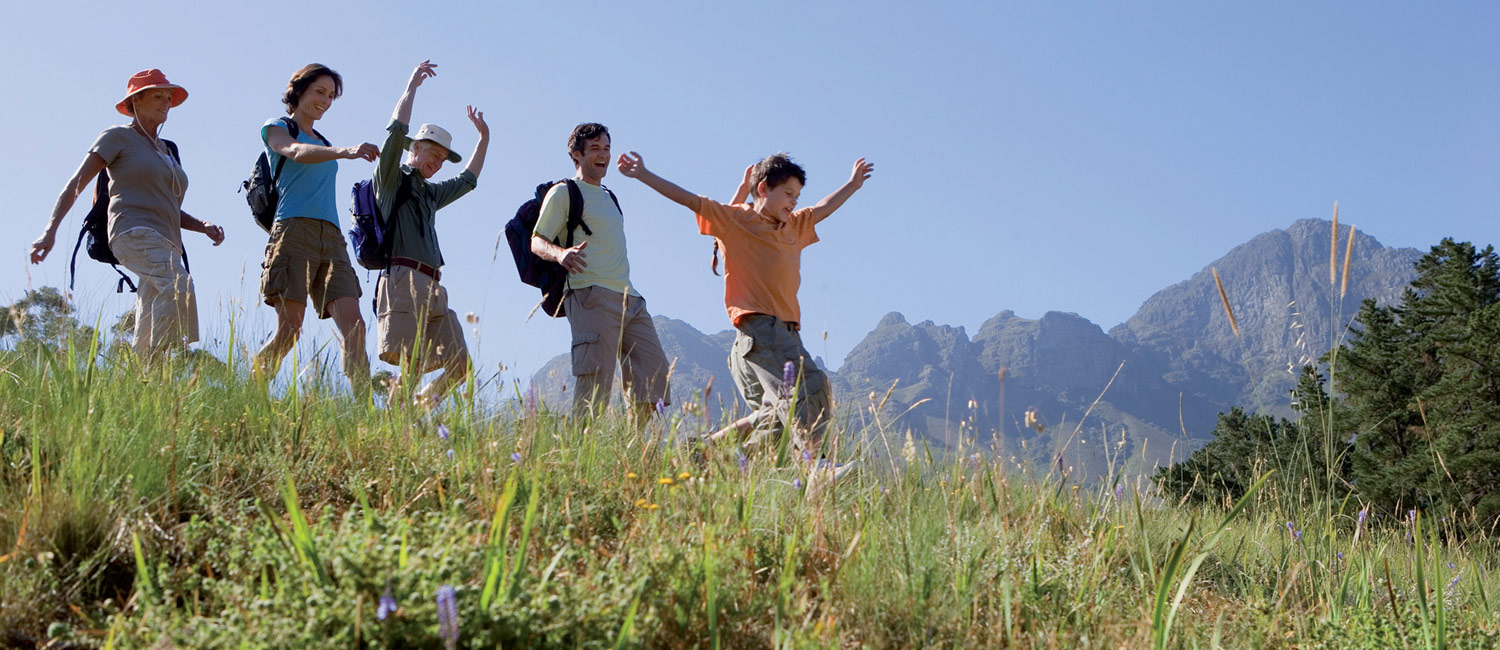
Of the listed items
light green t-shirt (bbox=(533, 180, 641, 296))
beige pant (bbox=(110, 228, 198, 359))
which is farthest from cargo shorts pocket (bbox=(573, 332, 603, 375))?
beige pant (bbox=(110, 228, 198, 359))

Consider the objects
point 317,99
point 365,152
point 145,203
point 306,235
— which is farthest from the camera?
point 317,99

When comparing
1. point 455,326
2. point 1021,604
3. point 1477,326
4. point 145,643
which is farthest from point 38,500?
point 1477,326

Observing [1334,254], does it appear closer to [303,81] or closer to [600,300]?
[600,300]

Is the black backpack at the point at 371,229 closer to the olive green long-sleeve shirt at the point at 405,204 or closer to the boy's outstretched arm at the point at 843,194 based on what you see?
the olive green long-sleeve shirt at the point at 405,204

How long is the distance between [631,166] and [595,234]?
1.80 ft

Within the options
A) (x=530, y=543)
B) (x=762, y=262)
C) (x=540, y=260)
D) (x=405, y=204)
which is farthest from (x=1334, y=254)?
(x=405, y=204)

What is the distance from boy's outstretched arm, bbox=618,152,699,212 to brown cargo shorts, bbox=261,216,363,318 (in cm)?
160

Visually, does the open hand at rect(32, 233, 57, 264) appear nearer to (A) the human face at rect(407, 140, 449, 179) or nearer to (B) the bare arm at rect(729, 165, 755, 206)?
(A) the human face at rect(407, 140, 449, 179)

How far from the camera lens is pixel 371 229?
5.66m

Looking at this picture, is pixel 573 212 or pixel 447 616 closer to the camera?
pixel 447 616

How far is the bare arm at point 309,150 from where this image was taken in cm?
463

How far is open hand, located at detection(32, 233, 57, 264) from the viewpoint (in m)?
4.96

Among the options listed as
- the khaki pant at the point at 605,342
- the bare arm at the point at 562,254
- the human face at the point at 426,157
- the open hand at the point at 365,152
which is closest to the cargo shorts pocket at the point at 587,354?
the khaki pant at the point at 605,342

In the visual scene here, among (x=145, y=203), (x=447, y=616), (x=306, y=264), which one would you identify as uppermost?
(x=145, y=203)
